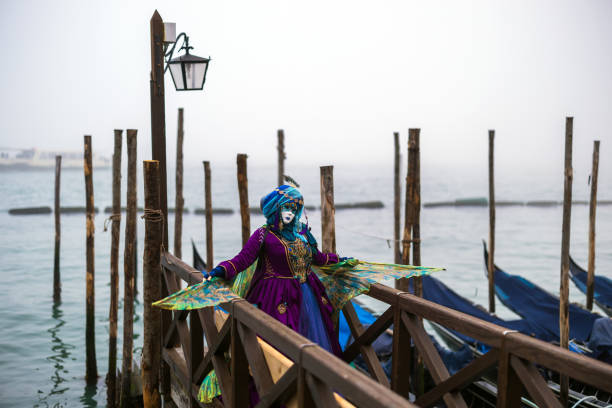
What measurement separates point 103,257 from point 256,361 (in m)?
15.2

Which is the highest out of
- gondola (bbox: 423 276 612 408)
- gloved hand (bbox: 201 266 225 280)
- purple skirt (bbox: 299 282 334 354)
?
gloved hand (bbox: 201 266 225 280)

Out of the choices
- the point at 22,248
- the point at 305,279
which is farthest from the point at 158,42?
the point at 22,248

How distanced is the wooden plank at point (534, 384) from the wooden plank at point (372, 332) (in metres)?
0.83

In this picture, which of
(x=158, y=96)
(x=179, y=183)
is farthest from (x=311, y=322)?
(x=179, y=183)

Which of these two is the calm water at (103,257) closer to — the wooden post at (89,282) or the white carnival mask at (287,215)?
the wooden post at (89,282)

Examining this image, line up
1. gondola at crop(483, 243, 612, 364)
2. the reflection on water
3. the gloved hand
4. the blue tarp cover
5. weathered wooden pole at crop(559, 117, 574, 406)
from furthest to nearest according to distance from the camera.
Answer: the blue tarp cover, the reflection on water, weathered wooden pole at crop(559, 117, 574, 406), gondola at crop(483, 243, 612, 364), the gloved hand

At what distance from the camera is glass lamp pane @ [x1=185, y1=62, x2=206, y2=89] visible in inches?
157

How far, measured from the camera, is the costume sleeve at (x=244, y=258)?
9.11ft

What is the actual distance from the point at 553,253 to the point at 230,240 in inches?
425

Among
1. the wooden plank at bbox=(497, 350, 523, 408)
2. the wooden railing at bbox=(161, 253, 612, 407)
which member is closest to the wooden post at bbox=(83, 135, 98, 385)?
the wooden railing at bbox=(161, 253, 612, 407)

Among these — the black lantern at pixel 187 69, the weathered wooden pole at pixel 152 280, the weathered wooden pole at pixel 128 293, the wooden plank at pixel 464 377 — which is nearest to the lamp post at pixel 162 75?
the black lantern at pixel 187 69

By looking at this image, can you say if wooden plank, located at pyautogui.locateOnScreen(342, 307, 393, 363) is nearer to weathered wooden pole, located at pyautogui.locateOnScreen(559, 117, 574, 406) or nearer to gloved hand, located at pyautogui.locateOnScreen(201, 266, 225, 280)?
gloved hand, located at pyautogui.locateOnScreen(201, 266, 225, 280)

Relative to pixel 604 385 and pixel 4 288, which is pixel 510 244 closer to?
pixel 4 288

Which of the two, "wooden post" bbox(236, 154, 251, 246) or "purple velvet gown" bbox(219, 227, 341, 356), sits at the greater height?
"wooden post" bbox(236, 154, 251, 246)
